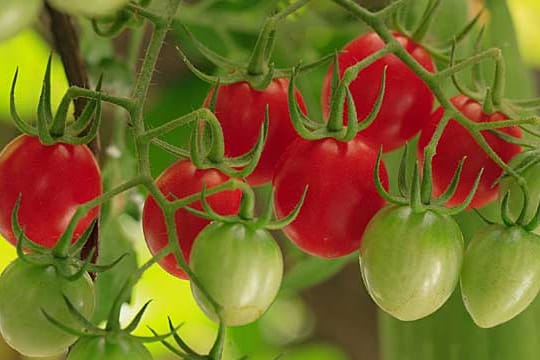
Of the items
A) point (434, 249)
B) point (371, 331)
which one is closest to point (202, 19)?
point (434, 249)

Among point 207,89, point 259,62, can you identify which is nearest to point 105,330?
point 259,62

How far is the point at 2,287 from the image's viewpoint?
11.1 inches

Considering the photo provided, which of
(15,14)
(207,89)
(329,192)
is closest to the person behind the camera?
(15,14)

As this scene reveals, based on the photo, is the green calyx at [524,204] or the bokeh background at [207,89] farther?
the bokeh background at [207,89]

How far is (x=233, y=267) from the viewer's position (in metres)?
0.27

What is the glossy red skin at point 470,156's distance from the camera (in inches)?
13.5

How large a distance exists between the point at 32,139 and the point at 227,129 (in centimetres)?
6

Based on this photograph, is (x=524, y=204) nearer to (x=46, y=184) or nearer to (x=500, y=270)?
(x=500, y=270)

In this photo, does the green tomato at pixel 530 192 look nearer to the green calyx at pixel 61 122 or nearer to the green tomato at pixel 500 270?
the green tomato at pixel 500 270

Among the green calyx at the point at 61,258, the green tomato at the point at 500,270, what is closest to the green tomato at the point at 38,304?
the green calyx at the point at 61,258

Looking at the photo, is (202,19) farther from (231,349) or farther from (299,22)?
(231,349)

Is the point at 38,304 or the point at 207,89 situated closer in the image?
the point at 38,304

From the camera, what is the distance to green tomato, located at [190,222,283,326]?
27 centimetres

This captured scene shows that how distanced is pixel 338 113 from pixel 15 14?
0.12 metres
